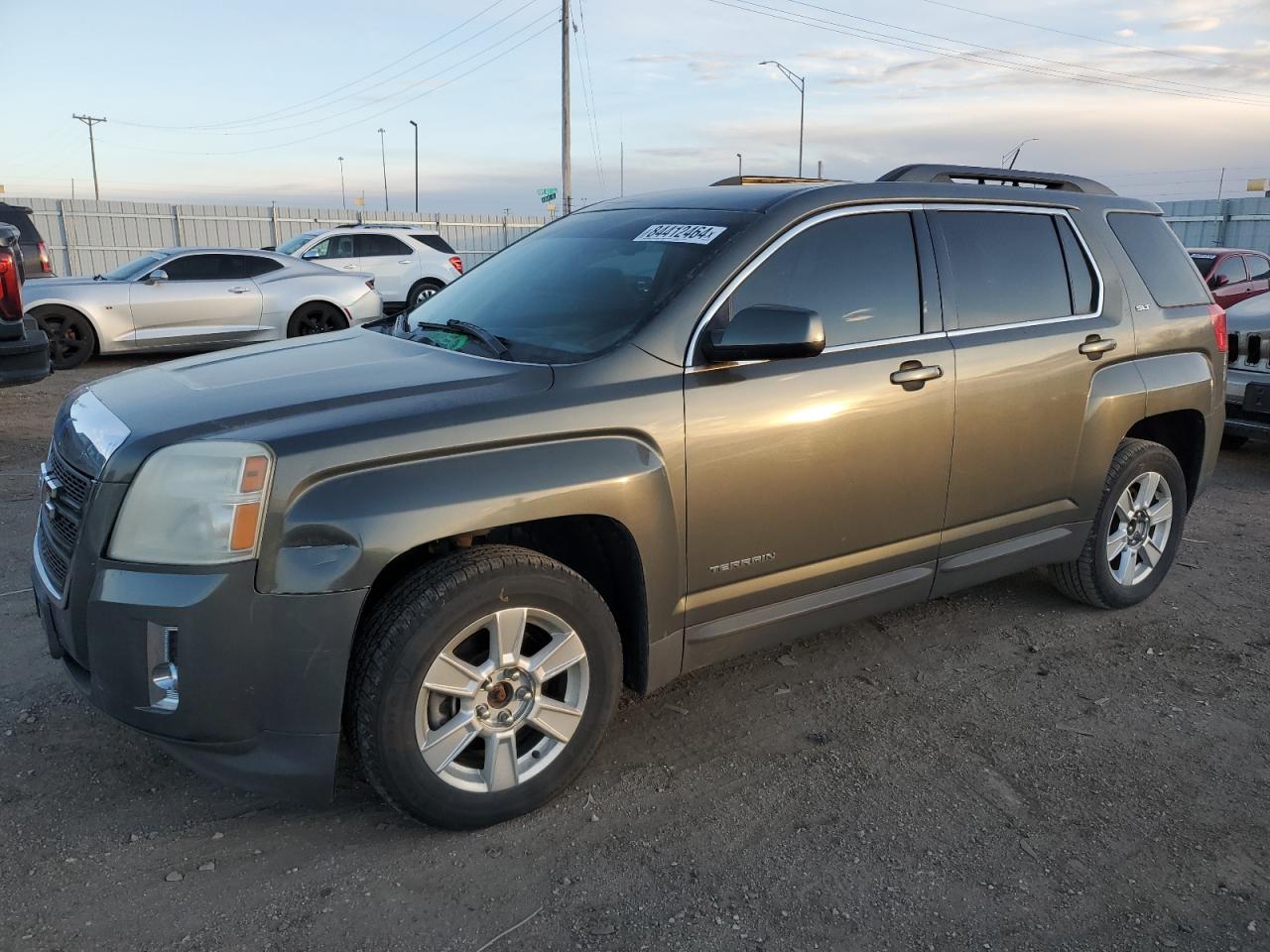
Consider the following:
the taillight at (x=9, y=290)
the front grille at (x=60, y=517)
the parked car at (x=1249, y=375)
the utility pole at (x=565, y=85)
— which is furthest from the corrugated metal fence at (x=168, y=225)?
the front grille at (x=60, y=517)

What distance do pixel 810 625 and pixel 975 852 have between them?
3.18ft

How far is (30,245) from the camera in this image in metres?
12.5

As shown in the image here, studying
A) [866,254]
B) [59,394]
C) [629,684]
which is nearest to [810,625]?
[629,684]

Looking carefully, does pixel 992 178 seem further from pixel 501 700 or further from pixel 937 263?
pixel 501 700

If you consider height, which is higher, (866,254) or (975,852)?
(866,254)

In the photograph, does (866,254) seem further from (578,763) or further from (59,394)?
(59,394)

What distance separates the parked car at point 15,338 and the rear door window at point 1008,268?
6071mm

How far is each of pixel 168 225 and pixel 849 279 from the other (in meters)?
29.3

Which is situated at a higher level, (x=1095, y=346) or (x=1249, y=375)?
(x=1095, y=346)

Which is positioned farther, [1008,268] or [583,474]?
[1008,268]

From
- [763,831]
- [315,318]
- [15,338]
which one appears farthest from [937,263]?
[315,318]

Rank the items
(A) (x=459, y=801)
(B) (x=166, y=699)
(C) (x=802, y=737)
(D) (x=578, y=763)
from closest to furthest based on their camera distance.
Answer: (B) (x=166, y=699) < (A) (x=459, y=801) < (D) (x=578, y=763) < (C) (x=802, y=737)

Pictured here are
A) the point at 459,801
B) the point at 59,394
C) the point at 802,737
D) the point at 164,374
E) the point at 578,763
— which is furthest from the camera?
the point at 59,394

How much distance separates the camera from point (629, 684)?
10.8 feet
